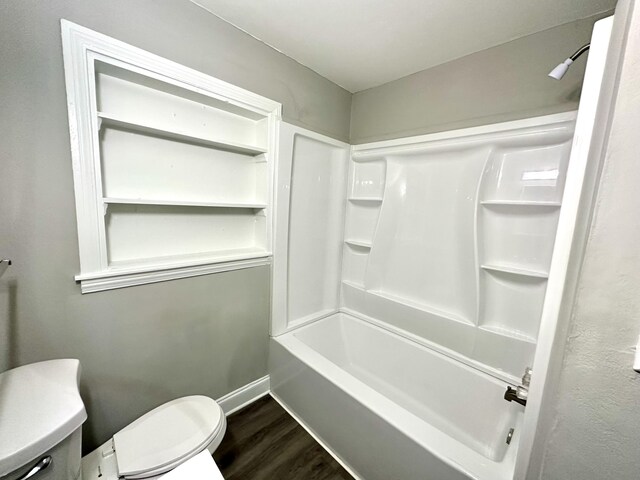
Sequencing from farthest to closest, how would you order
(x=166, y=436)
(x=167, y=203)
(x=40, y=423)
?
(x=167, y=203) < (x=166, y=436) < (x=40, y=423)

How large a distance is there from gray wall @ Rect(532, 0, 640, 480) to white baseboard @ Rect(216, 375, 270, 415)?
5.56ft

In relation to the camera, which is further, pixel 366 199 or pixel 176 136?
pixel 366 199

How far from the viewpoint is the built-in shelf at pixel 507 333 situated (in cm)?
137

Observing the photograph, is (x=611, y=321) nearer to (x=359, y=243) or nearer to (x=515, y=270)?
(x=515, y=270)

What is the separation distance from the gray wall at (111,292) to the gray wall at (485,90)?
0.70 metres

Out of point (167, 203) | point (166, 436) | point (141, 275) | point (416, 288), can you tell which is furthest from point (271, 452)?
point (167, 203)

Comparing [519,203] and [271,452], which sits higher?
[519,203]

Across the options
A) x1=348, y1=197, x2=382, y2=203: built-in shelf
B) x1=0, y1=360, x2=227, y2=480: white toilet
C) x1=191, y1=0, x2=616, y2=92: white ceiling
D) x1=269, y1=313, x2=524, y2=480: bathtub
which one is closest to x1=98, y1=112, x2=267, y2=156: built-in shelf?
x1=191, y1=0, x2=616, y2=92: white ceiling

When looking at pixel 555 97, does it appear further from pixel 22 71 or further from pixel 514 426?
pixel 22 71

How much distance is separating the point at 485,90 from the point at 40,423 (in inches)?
94.5

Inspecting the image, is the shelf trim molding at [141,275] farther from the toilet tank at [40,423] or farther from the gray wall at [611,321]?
the gray wall at [611,321]

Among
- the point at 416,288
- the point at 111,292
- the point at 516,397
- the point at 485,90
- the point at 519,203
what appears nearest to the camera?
the point at 516,397

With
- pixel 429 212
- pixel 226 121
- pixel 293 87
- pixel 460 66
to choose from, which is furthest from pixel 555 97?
pixel 226 121

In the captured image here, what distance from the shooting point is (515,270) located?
1385 millimetres
